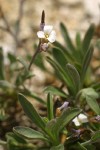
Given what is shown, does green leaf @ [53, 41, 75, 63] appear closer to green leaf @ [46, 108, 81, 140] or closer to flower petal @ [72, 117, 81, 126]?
flower petal @ [72, 117, 81, 126]

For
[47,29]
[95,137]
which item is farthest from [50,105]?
[47,29]

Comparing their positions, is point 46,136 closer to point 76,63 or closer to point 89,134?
point 89,134

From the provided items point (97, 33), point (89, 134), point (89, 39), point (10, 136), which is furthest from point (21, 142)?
point (97, 33)

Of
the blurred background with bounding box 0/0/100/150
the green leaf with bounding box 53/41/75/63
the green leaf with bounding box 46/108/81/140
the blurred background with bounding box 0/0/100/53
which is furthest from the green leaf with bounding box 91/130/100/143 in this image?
the blurred background with bounding box 0/0/100/53

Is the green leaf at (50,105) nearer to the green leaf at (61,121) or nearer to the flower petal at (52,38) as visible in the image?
the green leaf at (61,121)

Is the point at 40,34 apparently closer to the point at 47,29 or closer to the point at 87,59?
the point at 47,29

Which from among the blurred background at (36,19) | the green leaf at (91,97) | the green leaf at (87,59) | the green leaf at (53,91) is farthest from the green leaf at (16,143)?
the blurred background at (36,19)

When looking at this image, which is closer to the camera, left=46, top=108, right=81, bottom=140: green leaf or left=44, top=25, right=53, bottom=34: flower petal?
left=46, top=108, right=81, bottom=140: green leaf
